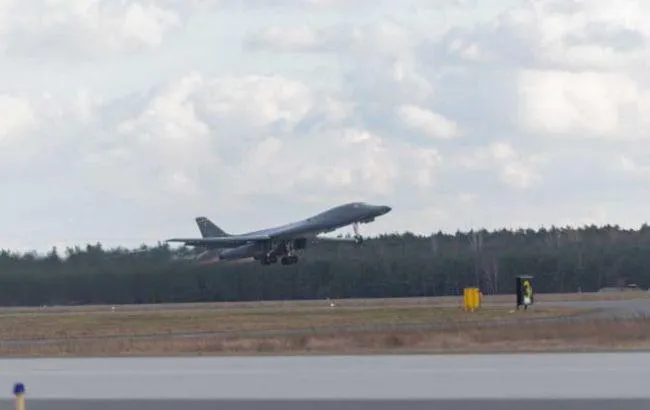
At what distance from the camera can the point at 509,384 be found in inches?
814

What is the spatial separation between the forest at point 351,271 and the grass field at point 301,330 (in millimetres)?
1682

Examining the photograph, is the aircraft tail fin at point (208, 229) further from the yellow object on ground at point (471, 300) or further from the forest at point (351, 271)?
the yellow object on ground at point (471, 300)

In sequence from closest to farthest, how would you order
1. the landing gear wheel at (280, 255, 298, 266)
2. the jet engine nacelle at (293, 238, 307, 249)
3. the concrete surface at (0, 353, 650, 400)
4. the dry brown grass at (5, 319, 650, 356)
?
the concrete surface at (0, 353, 650, 400)
the dry brown grass at (5, 319, 650, 356)
the landing gear wheel at (280, 255, 298, 266)
the jet engine nacelle at (293, 238, 307, 249)

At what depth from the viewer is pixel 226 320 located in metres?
57.9

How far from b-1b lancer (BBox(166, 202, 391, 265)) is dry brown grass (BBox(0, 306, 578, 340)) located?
13.0 meters

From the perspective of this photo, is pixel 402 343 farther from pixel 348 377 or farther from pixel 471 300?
pixel 471 300

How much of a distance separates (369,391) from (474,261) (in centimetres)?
6838

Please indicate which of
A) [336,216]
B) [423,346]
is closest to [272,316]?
[336,216]

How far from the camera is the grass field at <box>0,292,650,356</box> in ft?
113

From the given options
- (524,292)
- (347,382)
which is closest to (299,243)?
(524,292)

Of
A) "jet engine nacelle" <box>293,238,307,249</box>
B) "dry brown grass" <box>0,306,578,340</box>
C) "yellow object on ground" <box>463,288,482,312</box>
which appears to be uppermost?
"jet engine nacelle" <box>293,238,307,249</box>

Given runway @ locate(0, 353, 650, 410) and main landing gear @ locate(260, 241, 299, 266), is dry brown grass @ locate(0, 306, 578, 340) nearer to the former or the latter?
main landing gear @ locate(260, 241, 299, 266)

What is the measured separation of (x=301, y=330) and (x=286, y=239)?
37.5m

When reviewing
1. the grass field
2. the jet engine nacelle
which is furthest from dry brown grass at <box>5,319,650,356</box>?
the jet engine nacelle
